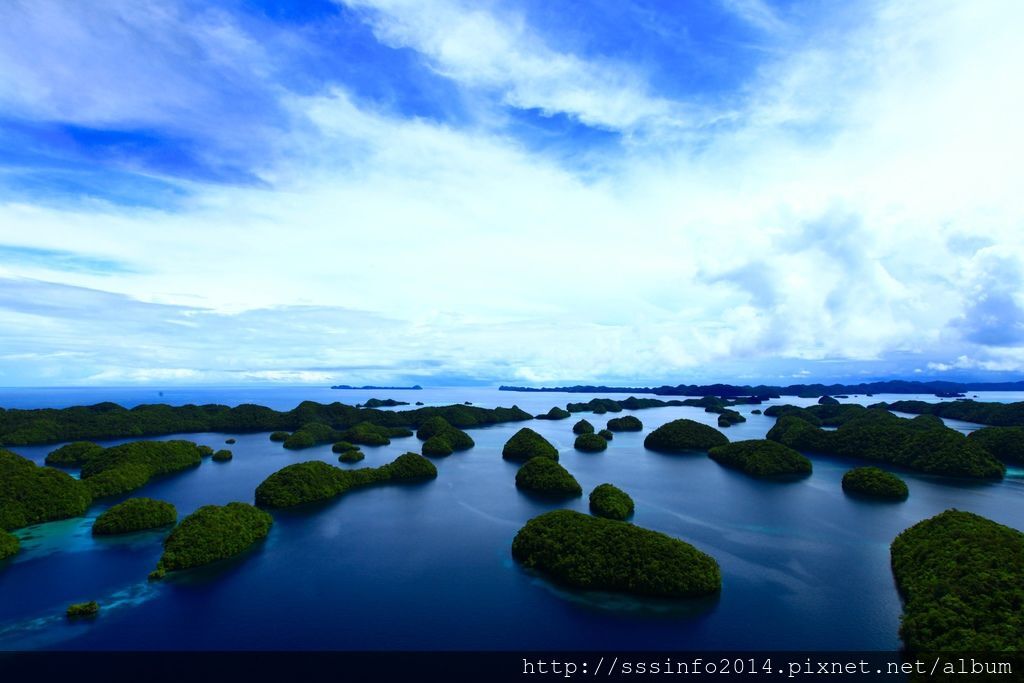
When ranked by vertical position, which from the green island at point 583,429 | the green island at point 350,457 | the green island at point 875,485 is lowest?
the green island at point 875,485

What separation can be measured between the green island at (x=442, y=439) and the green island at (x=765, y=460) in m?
46.3

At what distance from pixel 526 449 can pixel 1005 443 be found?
243ft

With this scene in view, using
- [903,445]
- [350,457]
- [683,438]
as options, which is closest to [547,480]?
[350,457]

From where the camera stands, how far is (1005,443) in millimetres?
72625

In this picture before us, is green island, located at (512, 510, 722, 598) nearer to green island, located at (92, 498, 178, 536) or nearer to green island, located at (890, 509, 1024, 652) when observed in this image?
green island, located at (890, 509, 1024, 652)

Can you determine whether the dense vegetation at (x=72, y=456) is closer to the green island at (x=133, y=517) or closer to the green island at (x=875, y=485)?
the green island at (x=133, y=517)

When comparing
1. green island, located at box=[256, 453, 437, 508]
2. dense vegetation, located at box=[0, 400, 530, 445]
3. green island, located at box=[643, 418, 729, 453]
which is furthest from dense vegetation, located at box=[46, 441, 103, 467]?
green island, located at box=[643, 418, 729, 453]

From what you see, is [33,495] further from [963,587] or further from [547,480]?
[963,587]

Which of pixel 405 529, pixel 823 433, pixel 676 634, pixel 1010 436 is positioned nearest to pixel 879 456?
pixel 823 433

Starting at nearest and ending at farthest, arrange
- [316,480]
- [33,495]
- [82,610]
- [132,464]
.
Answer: [82,610], [33,495], [316,480], [132,464]

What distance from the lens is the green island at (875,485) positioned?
2110 inches

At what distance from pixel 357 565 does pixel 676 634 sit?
22553 mm

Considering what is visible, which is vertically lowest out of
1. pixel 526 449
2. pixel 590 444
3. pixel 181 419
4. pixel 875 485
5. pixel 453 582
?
pixel 875 485

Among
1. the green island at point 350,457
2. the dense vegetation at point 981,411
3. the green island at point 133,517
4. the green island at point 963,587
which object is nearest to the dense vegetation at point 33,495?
the green island at point 133,517
